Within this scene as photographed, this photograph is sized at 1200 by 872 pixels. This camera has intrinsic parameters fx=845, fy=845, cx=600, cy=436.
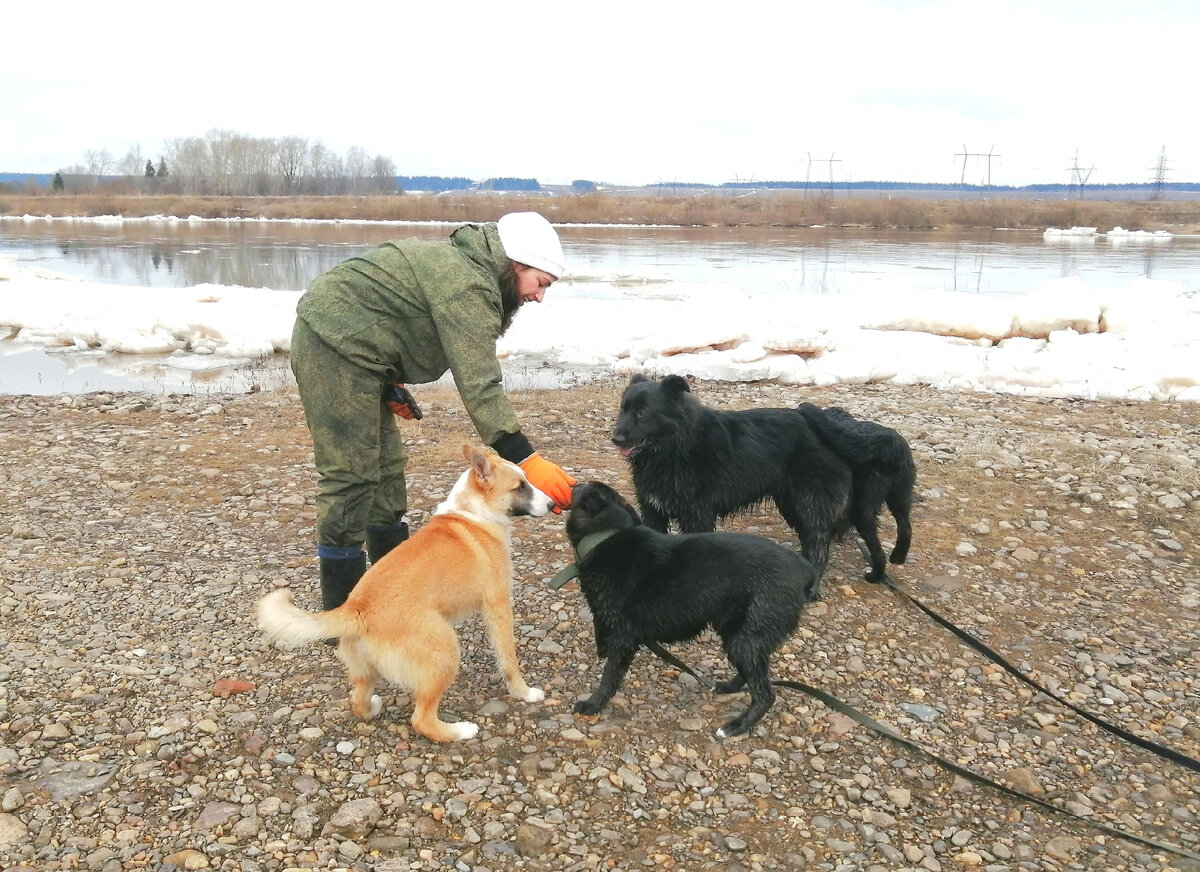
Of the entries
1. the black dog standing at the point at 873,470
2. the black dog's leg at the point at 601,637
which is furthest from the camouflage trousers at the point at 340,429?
the black dog standing at the point at 873,470

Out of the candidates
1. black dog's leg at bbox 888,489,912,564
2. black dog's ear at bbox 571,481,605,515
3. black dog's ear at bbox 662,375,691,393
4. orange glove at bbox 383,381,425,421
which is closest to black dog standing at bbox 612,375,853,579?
black dog's ear at bbox 662,375,691,393

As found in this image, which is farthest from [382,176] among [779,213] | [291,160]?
[779,213]

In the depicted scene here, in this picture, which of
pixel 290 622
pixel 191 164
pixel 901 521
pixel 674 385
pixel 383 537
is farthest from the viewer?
pixel 191 164

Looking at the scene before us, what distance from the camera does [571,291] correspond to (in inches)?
827

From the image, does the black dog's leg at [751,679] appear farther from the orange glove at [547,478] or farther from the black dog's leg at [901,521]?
the black dog's leg at [901,521]

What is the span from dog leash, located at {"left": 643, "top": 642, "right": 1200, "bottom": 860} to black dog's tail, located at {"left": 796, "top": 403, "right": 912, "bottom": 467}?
1.61m

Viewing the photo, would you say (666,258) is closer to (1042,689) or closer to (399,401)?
(399,401)

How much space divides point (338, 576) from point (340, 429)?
74cm

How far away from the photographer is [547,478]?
353cm

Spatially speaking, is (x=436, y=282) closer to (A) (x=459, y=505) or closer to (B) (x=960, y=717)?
(A) (x=459, y=505)

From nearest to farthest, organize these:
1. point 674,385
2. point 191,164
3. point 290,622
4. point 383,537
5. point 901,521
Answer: point 290,622, point 383,537, point 674,385, point 901,521, point 191,164

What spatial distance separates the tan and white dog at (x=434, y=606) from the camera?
10.5ft

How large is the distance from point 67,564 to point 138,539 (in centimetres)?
49

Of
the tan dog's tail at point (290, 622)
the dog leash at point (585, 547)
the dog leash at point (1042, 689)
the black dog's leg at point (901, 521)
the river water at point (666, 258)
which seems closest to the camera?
the tan dog's tail at point (290, 622)
